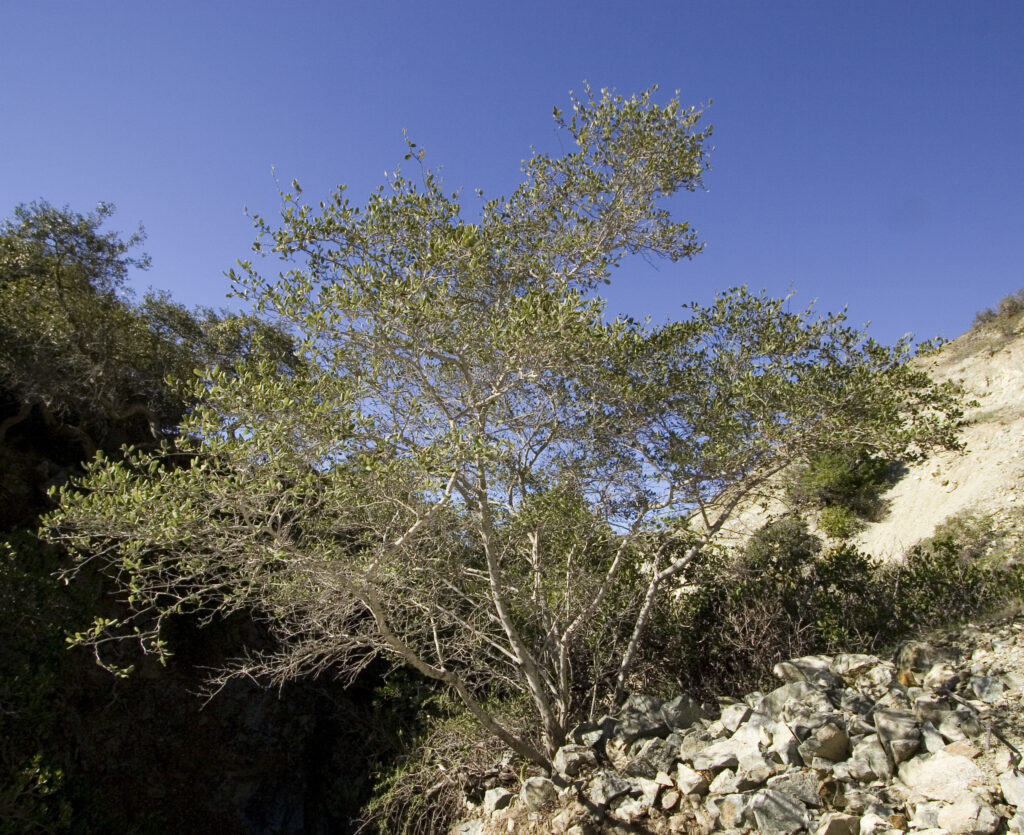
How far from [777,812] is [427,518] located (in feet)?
12.9

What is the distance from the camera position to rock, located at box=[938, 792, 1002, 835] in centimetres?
445

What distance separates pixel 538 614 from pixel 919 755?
13.2 ft

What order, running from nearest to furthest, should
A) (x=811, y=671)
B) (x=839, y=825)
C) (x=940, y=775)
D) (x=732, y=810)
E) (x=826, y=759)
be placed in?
(x=839, y=825)
(x=940, y=775)
(x=732, y=810)
(x=826, y=759)
(x=811, y=671)

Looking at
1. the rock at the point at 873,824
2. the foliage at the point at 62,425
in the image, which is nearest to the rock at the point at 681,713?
the rock at the point at 873,824

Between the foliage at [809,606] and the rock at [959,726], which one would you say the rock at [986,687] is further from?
the foliage at [809,606]

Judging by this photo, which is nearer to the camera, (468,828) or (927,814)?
(927,814)

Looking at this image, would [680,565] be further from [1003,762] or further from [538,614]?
[1003,762]

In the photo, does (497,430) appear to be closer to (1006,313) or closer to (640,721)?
(640,721)

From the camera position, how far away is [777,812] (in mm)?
5176

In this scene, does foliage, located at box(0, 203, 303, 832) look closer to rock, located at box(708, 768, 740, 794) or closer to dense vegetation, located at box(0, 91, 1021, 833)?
dense vegetation, located at box(0, 91, 1021, 833)

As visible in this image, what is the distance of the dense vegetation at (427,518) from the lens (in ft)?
18.6

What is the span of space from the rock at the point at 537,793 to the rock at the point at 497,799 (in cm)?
32

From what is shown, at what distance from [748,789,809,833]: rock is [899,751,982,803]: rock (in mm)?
936

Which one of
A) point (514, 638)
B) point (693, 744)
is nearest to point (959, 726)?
point (693, 744)
